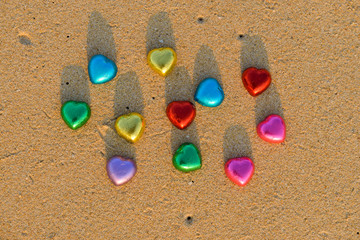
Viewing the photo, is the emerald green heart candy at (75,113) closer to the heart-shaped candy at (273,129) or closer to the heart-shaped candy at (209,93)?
the heart-shaped candy at (209,93)

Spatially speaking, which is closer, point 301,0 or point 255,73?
point 255,73

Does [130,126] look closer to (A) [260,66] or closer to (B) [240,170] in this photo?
(B) [240,170]

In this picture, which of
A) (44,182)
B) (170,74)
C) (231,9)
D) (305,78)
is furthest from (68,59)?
(305,78)

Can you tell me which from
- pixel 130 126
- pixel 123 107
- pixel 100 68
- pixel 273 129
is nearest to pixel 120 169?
pixel 130 126

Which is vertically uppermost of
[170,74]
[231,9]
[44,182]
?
[231,9]

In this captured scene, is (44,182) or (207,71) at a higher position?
(207,71)

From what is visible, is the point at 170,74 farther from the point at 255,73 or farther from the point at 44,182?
the point at 44,182
